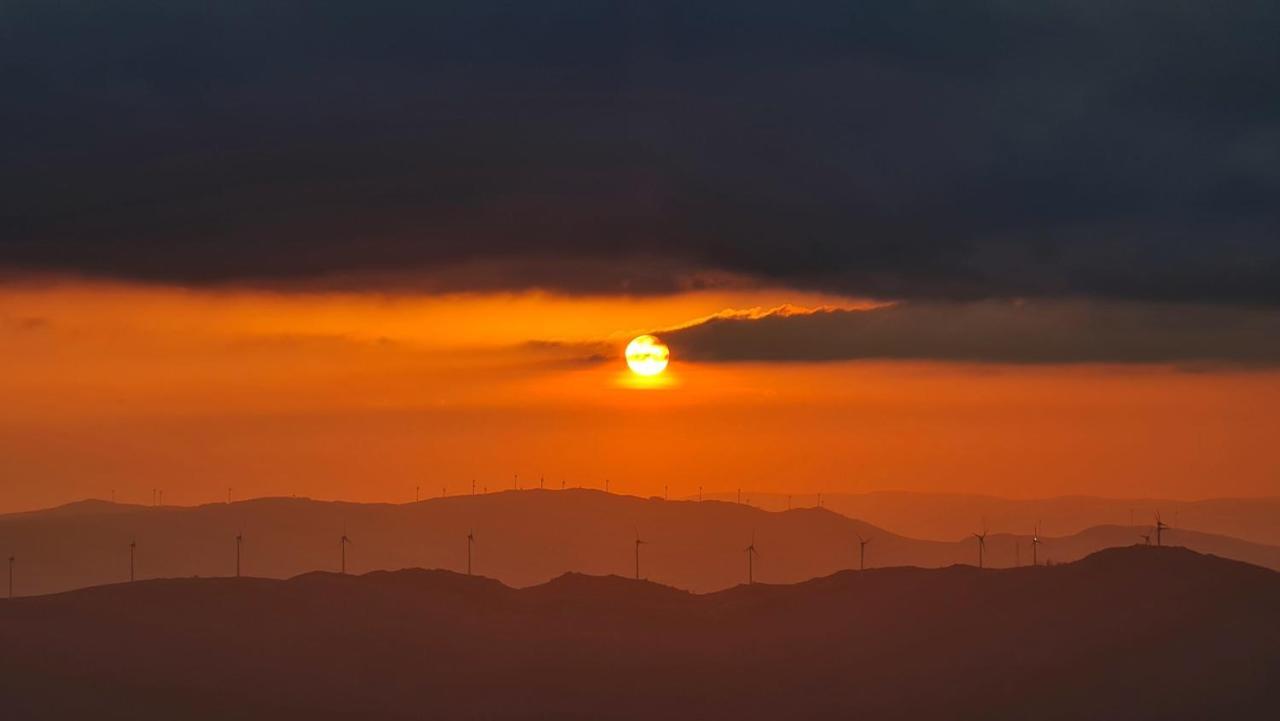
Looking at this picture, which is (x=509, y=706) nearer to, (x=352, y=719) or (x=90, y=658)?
(x=352, y=719)

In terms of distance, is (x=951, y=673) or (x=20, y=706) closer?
(x=20, y=706)

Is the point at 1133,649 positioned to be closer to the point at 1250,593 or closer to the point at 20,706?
the point at 1250,593

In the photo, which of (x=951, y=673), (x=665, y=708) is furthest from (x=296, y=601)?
(x=951, y=673)

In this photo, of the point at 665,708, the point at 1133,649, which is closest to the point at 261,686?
the point at 665,708

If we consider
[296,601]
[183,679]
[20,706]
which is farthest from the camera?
[296,601]

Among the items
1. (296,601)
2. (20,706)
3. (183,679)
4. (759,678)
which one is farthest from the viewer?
(296,601)

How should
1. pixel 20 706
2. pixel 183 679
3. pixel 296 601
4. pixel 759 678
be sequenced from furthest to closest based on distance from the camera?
pixel 296 601 → pixel 759 678 → pixel 183 679 → pixel 20 706
